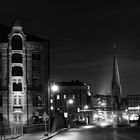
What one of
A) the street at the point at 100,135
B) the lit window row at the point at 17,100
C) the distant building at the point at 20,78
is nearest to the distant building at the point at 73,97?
the distant building at the point at 20,78

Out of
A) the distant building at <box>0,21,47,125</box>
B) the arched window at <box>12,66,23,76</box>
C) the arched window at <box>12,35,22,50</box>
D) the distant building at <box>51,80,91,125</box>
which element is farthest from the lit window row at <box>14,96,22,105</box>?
the distant building at <box>51,80,91,125</box>

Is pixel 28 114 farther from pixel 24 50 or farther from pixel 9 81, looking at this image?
pixel 24 50

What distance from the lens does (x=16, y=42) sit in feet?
300

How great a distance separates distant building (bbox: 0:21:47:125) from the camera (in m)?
87.3

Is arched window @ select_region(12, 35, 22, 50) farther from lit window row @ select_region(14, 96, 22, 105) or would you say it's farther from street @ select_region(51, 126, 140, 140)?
street @ select_region(51, 126, 140, 140)

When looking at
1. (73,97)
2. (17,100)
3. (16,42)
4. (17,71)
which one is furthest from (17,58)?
(73,97)

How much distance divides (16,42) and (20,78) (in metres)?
8.08

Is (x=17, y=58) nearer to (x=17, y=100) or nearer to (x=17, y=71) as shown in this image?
(x=17, y=71)

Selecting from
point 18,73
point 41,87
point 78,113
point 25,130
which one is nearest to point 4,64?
point 18,73

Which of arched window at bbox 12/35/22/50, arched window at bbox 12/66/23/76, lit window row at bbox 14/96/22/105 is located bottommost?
lit window row at bbox 14/96/22/105

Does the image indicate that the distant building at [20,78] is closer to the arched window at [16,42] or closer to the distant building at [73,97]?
the arched window at [16,42]

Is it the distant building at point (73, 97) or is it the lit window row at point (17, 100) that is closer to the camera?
the lit window row at point (17, 100)

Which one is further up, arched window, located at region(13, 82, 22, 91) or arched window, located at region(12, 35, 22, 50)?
arched window, located at region(12, 35, 22, 50)

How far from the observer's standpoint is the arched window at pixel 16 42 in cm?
9043
